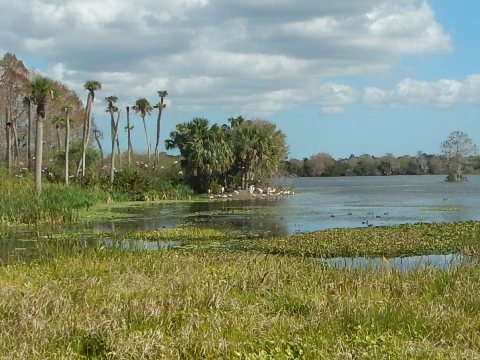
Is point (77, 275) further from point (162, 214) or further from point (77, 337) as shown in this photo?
point (162, 214)

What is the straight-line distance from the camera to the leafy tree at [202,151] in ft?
188

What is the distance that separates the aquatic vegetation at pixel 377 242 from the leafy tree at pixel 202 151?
112 feet

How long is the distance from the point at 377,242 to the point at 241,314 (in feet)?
39.7

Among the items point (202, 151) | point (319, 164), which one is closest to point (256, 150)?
point (202, 151)

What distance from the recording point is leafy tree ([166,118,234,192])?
188 feet

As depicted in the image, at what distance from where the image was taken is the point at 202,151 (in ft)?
187

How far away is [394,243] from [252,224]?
10.3 m

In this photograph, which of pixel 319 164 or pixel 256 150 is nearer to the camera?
pixel 256 150

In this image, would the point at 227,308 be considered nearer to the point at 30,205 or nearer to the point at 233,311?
the point at 233,311

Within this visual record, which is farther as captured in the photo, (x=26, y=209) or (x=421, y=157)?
(x=421, y=157)

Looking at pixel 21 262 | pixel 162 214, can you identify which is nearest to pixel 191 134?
pixel 162 214

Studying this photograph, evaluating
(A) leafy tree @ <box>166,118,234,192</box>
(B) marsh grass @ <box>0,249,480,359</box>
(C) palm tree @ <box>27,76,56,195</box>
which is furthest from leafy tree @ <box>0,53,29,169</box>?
(B) marsh grass @ <box>0,249,480,359</box>

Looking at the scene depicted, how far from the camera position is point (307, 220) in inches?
1223

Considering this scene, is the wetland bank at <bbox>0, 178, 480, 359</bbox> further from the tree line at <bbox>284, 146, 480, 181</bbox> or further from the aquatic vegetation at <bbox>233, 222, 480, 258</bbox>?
the tree line at <bbox>284, 146, 480, 181</bbox>
